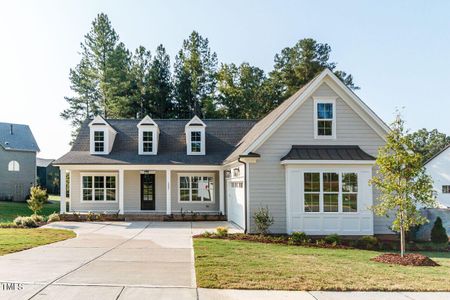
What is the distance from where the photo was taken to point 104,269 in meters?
8.88

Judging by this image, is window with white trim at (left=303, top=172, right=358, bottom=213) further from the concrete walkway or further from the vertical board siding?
the concrete walkway

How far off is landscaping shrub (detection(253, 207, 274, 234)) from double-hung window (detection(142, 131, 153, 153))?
32.0ft

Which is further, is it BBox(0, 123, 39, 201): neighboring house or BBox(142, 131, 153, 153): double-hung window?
BBox(0, 123, 39, 201): neighboring house

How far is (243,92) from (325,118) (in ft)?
89.4

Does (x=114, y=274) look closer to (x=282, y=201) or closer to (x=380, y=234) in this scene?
(x=282, y=201)

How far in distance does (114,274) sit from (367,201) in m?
11.1

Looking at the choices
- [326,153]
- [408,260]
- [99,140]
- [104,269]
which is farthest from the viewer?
[99,140]

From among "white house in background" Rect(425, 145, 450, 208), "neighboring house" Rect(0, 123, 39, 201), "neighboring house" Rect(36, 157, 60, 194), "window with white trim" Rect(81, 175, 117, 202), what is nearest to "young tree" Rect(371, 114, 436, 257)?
"window with white trim" Rect(81, 175, 117, 202)

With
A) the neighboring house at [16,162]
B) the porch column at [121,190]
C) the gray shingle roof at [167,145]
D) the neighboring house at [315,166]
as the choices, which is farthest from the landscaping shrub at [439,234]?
the neighboring house at [16,162]

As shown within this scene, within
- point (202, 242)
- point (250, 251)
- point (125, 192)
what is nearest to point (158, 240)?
point (202, 242)

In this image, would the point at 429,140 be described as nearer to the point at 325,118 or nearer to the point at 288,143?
the point at 325,118

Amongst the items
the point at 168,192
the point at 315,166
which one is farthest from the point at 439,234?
the point at 168,192

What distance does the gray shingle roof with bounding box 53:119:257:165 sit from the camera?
22250mm

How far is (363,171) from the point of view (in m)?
16.1
